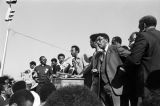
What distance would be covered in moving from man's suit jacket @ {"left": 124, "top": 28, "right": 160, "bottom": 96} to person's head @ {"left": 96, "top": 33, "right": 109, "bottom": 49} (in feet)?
3.72

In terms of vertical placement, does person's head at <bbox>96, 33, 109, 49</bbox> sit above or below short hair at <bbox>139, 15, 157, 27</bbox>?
below

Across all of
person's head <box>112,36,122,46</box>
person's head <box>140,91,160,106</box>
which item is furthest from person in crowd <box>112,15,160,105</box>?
person's head <box>112,36,122,46</box>

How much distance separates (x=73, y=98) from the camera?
7.77 ft

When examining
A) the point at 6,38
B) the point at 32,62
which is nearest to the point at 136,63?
the point at 32,62

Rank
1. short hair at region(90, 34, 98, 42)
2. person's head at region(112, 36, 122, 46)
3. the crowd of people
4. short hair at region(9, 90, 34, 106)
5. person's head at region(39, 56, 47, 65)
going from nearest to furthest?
1. short hair at region(9, 90, 34, 106)
2. the crowd of people
3. short hair at region(90, 34, 98, 42)
4. person's head at region(112, 36, 122, 46)
5. person's head at region(39, 56, 47, 65)

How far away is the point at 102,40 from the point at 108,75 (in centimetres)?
74

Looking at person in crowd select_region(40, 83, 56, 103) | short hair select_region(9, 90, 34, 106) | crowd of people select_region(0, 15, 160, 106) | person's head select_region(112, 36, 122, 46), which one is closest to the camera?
short hair select_region(9, 90, 34, 106)

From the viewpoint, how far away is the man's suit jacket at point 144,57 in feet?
18.1

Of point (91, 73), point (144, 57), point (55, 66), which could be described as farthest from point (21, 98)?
point (55, 66)

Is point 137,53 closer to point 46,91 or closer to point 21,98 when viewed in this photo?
point 46,91

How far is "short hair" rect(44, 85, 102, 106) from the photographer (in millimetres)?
2338

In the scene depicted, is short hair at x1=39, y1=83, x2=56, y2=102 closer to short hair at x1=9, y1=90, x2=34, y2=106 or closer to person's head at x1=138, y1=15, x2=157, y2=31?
short hair at x1=9, y1=90, x2=34, y2=106

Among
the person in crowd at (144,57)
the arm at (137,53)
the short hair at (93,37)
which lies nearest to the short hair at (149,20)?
the person in crowd at (144,57)

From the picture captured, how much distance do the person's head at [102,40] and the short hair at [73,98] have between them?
4.28 m
